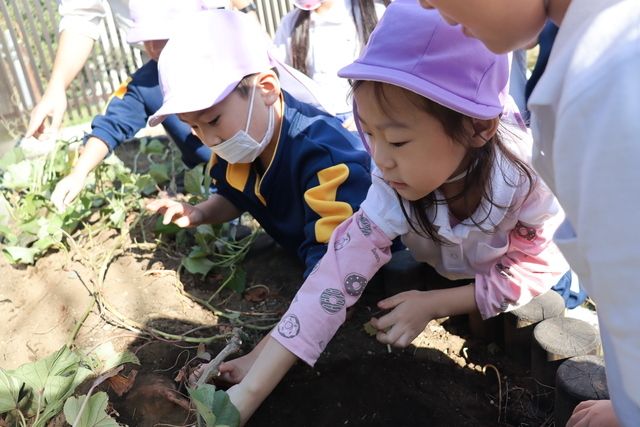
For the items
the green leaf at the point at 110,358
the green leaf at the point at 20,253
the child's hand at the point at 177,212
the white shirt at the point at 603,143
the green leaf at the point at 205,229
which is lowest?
the green leaf at the point at 20,253

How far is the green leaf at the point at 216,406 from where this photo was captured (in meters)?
1.14

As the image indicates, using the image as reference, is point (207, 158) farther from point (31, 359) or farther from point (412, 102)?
point (412, 102)

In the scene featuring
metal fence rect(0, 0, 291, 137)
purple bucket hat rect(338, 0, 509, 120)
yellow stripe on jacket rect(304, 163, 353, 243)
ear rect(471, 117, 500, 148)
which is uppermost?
purple bucket hat rect(338, 0, 509, 120)

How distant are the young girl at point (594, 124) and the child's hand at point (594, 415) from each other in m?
0.39

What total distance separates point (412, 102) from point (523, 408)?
29.3 inches

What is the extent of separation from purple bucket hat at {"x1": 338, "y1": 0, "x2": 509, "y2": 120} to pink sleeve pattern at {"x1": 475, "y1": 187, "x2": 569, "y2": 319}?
0.39 meters

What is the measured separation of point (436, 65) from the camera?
1.07 metres

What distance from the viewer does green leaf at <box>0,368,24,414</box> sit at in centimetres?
121

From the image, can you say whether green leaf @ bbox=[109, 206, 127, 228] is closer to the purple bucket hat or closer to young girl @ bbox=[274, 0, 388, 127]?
young girl @ bbox=[274, 0, 388, 127]

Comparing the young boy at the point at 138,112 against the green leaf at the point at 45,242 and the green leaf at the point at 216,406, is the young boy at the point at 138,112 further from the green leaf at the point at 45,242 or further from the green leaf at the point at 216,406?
the green leaf at the point at 216,406

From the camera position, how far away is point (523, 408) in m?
1.45

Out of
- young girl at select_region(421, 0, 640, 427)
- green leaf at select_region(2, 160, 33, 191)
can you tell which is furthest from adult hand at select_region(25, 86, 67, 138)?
young girl at select_region(421, 0, 640, 427)

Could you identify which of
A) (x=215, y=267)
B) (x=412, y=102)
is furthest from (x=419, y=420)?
(x=215, y=267)

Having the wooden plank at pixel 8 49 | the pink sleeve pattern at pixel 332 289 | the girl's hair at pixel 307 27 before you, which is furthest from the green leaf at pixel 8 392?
the wooden plank at pixel 8 49
